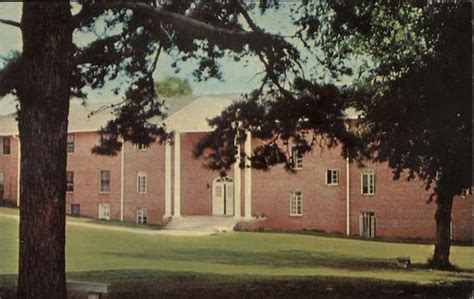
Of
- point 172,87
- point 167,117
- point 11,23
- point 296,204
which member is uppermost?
point 11,23

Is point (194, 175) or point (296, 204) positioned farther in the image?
point (296, 204)

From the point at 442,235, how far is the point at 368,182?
0.91 m

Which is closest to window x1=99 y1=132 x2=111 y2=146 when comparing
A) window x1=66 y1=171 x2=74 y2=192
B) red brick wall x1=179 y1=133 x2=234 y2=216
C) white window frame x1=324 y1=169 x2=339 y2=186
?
window x1=66 y1=171 x2=74 y2=192

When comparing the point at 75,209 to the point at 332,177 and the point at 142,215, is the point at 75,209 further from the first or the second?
the point at 332,177

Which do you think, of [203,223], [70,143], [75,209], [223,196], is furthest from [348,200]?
[70,143]

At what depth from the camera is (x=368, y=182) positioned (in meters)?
6.65

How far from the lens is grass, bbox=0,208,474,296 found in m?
5.70

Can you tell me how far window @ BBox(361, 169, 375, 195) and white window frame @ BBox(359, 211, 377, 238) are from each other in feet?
0.74

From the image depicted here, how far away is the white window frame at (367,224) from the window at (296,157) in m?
0.75

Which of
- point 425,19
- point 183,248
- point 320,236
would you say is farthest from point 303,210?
point 425,19

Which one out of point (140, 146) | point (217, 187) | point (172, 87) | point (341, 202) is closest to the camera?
point (140, 146)

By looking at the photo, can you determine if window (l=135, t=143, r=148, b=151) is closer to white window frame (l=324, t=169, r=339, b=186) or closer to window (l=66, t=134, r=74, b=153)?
window (l=66, t=134, r=74, b=153)

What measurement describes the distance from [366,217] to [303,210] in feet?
1.79

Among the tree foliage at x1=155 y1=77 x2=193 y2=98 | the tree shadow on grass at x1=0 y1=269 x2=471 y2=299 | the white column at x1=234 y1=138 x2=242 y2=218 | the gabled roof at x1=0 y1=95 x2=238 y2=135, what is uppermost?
the tree foliage at x1=155 y1=77 x2=193 y2=98
